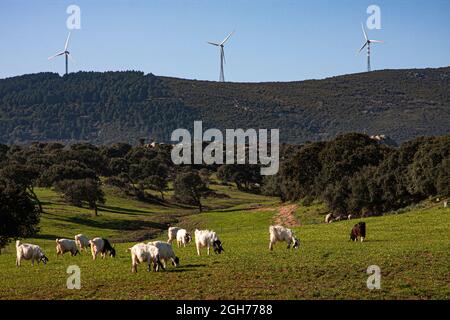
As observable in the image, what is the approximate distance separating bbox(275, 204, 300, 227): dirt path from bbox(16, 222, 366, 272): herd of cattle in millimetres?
31314

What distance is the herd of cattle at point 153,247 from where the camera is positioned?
1086 inches

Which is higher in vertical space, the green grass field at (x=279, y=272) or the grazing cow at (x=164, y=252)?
the grazing cow at (x=164, y=252)

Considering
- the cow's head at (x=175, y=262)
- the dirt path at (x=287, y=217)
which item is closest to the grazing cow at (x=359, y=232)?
the cow's head at (x=175, y=262)

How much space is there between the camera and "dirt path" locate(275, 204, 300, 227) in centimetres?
7368

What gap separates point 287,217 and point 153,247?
53.7 metres

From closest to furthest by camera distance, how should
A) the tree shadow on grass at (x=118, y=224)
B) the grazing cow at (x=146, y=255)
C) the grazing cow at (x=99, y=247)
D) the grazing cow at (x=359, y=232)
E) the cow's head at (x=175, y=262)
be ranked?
the grazing cow at (x=146, y=255) → the cow's head at (x=175, y=262) → the grazing cow at (x=99, y=247) → the grazing cow at (x=359, y=232) → the tree shadow on grass at (x=118, y=224)

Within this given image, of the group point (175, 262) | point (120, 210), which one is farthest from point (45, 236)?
point (175, 262)

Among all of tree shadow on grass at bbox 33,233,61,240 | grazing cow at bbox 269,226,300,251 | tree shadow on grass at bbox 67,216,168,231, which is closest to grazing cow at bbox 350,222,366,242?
grazing cow at bbox 269,226,300,251

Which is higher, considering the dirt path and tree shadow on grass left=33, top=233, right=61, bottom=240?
the dirt path

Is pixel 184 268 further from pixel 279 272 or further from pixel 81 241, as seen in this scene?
pixel 81 241

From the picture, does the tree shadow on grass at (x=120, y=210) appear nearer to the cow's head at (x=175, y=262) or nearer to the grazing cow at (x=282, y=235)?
the grazing cow at (x=282, y=235)

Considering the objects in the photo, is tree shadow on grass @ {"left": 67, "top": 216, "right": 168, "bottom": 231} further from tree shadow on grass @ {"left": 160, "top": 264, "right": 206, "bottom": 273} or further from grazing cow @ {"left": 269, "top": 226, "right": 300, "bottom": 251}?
tree shadow on grass @ {"left": 160, "top": 264, "right": 206, "bottom": 273}

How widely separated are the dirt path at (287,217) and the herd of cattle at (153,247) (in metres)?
31.3
